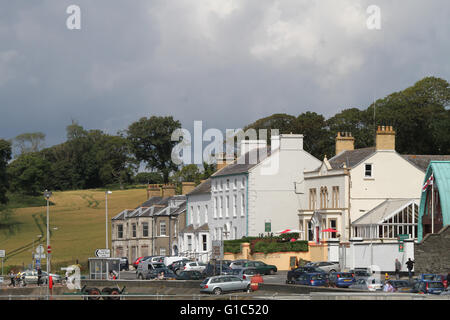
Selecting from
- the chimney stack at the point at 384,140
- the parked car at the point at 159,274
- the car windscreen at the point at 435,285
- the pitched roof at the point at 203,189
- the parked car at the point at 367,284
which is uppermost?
the chimney stack at the point at 384,140

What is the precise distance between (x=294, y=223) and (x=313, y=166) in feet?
20.8

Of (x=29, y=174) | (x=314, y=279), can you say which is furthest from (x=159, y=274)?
(x=29, y=174)

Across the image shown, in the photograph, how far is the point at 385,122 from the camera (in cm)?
12125

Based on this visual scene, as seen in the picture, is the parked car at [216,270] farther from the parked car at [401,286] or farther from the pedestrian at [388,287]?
the parked car at [401,286]

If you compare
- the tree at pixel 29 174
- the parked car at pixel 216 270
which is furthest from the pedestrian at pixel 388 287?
the tree at pixel 29 174

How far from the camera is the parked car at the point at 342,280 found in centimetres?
5629

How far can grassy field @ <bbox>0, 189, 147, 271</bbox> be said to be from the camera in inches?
4838

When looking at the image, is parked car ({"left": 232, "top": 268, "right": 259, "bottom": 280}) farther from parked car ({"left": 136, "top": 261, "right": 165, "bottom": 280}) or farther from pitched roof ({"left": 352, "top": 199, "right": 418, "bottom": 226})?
pitched roof ({"left": 352, "top": 199, "right": 418, "bottom": 226})

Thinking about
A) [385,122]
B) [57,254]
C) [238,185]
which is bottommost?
[57,254]

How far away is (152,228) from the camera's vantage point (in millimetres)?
109562

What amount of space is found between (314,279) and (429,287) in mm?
10398

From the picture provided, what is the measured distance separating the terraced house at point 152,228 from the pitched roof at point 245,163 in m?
10.3
